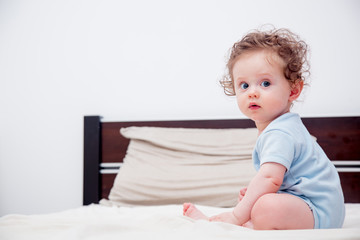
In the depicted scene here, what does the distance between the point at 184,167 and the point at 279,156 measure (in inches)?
37.1

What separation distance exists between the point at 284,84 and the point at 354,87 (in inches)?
48.9

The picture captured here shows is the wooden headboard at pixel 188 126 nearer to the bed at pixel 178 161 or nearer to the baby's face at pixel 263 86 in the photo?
the bed at pixel 178 161

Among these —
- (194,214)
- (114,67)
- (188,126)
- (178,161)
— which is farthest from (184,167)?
(114,67)

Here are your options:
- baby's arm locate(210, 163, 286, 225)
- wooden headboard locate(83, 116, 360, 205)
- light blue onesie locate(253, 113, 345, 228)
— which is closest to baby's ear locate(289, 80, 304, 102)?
light blue onesie locate(253, 113, 345, 228)

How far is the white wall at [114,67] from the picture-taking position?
1915 mm

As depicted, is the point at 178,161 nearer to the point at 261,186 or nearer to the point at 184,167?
the point at 184,167

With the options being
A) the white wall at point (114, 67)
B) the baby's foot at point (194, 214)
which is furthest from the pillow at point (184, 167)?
the baby's foot at point (194, 214)

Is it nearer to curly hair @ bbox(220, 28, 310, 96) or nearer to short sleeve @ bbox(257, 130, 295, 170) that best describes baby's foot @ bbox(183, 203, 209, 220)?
short sleeve @ bbox(257, 130, 295, 170)

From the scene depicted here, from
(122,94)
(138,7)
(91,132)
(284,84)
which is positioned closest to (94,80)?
(122,94)

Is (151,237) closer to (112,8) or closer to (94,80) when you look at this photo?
(94,80)

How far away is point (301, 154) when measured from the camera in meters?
0.78

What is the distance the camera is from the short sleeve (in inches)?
28.9

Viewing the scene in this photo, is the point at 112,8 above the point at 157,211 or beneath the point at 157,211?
above

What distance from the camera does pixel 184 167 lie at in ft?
5.38
